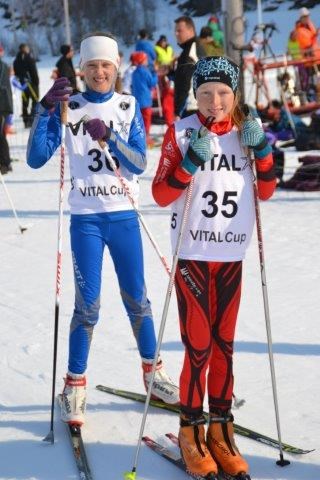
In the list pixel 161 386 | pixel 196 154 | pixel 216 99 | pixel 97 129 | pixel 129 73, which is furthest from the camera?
pixel 129 73

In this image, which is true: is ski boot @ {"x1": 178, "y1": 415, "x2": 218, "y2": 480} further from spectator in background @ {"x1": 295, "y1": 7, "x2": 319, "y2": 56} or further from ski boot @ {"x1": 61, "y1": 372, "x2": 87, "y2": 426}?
spectator in background @ {"x1": 295, "y1": 7, "x2": 319, "y2": 56}

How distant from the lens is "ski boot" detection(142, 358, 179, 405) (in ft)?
14.6

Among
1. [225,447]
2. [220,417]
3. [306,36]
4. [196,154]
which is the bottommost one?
[225,447]

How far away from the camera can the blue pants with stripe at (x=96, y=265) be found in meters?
4.19

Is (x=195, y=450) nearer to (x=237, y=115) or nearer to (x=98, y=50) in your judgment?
(x=237, y=115)

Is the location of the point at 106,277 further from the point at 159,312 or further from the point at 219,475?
the point at 219,475

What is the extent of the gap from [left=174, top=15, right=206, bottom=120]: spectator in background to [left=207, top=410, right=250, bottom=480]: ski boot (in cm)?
573

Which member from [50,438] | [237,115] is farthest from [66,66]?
[237,115]

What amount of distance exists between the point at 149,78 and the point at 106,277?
7558 mm

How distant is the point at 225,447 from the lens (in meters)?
3.68

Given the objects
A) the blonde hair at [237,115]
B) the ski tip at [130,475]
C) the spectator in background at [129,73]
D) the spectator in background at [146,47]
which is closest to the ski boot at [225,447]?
the ski tip at [130,475]

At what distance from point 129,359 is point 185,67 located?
4.64 m

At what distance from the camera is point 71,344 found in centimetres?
430

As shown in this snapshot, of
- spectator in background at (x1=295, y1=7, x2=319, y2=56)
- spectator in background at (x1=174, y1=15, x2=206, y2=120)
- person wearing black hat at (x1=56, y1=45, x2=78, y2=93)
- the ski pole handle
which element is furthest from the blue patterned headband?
spectator in background at (x1=295, y1=7, x2=319, y2=56)
